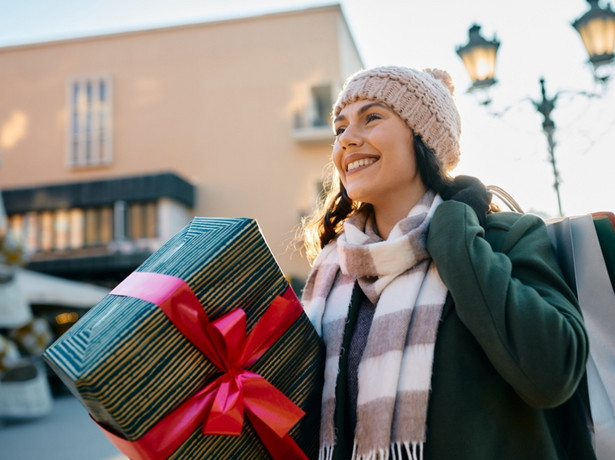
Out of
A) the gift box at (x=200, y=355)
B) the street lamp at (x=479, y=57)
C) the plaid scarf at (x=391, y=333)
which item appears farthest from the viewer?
the street lamp at (x=479, y=57)

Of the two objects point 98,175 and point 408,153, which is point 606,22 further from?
point 98,175

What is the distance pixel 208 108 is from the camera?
64.1 feet

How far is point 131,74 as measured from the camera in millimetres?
20328

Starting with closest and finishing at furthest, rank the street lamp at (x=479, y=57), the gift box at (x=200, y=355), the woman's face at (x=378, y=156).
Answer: the gift box at (x=200, y=355), the woman's face at (x=378, y=156), the street lamp at (x=479, y=57)

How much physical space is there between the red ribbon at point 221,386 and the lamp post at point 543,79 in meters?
5.05

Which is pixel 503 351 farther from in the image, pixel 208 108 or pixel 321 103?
pixel 321 103

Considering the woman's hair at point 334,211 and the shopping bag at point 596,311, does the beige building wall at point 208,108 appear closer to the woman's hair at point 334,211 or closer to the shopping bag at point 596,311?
the woman's hair at point 334,211

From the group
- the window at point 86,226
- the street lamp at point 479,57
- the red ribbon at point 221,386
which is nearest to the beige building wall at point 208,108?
the window at point 86,226

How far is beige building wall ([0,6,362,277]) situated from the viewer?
18.8m

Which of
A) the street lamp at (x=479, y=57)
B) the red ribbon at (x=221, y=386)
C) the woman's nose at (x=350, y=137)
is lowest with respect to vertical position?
the red ribbon at (x=221, y=386)

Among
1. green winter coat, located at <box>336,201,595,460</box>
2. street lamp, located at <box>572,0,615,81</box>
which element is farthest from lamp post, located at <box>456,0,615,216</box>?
green winter coat, located at <box>336,201,595,460</box>

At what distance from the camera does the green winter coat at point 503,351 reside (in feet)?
4.11

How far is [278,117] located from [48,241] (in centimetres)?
873

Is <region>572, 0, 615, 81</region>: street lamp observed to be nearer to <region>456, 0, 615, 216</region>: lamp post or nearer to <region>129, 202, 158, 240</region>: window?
<region>456, 0, 615, 216</region>: lamp post
